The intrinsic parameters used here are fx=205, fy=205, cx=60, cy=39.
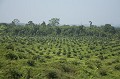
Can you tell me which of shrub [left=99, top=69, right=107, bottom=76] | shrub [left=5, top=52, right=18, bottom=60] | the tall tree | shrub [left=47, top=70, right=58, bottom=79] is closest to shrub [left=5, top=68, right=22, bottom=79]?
shrub [left=47, top=70, right=58, bottom=79]

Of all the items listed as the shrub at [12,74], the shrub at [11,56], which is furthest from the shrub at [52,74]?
the shrub at [11,56]

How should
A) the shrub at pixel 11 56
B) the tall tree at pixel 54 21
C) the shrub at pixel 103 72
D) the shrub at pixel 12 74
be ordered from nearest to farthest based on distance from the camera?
the shrub at pixel 12 74 < the shrub at pixel 103 72 < the shrub at pixel 11 56 < the tall tree at pixel 54 21

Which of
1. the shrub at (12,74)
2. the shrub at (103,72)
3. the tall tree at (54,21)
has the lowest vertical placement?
the shrub at (103,72)

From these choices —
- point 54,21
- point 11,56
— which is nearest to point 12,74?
point 11,56

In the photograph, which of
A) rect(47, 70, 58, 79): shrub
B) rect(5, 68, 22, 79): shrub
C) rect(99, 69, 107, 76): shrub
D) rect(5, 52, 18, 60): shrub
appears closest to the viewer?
rect(5, 68, 22, 79): shrub

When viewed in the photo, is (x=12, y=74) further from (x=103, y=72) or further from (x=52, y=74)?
(x=103, y=72)

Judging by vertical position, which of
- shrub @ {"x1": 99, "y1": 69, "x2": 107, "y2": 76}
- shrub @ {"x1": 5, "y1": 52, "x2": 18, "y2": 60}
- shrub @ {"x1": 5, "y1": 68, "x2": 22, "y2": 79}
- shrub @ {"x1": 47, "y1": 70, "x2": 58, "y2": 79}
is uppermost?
shrub @ {"x1": 5, "y1": 52, "x2": 18, "y2": 60}

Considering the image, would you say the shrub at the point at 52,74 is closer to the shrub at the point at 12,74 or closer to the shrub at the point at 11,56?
the shrub at the point at 12,74

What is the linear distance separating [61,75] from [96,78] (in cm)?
545

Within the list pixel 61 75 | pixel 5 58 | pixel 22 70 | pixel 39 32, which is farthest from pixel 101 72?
pixel 39 32

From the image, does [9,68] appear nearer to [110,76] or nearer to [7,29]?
[110,76]

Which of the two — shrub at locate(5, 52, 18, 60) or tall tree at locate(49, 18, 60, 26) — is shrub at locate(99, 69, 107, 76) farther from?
tall tree at locate(49, 18, 60, 26)

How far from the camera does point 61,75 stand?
28109mm

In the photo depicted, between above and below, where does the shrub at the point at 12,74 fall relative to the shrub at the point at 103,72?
above
